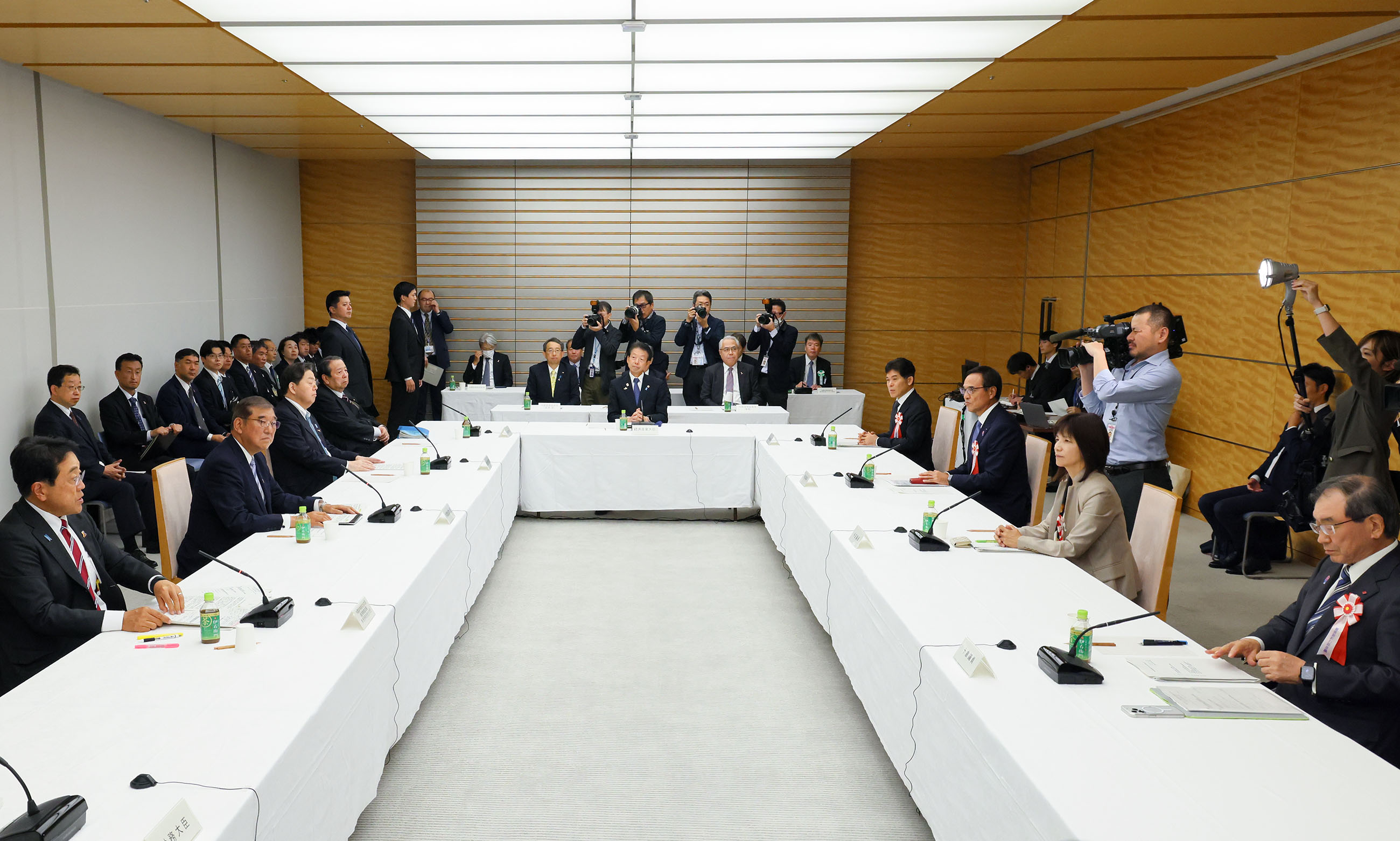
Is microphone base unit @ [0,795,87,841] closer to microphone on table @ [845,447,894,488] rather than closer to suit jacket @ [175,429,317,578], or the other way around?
suit jacket @ [175,429,317,578]

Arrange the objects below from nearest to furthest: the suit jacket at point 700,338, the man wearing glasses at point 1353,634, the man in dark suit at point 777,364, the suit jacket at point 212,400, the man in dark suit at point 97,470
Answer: the man wearing glasses at point 1353,634
the man in dark suit at point 97,470
the suit jacket at point 212,400
the man in dark suit at point 777,364
the suit jacket at point 700,338

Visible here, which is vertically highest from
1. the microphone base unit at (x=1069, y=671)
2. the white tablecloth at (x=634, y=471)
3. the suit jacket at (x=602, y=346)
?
the suit jacket at (x=602, y=346)

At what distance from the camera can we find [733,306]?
10078 mm

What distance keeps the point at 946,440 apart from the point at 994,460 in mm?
1145

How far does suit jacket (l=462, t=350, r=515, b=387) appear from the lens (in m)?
9.18

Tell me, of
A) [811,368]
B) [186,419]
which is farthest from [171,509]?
[811,368]

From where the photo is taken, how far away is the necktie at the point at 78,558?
8.68 feet

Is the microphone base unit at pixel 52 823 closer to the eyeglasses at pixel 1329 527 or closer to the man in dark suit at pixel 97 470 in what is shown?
the eyeglasses at pixel 1329 527

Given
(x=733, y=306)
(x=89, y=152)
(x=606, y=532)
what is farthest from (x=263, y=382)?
(x=733, y=306)

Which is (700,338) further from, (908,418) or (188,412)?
(188,412)

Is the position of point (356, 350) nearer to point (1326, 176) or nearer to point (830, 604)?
point (830, 604)

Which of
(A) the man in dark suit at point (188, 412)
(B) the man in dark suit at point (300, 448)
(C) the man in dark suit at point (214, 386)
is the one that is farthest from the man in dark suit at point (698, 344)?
(B) the man in dark suit at point (300, 448)

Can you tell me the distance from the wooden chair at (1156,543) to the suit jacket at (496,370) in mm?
6857

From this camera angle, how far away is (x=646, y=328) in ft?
29.3
